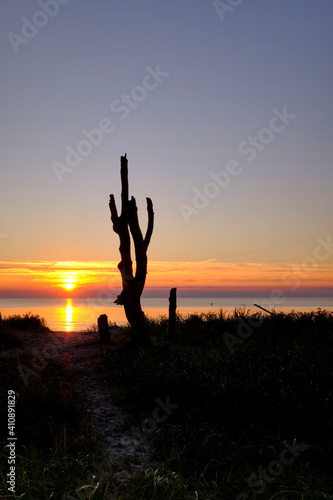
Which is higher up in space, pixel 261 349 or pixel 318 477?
pixel 261 349

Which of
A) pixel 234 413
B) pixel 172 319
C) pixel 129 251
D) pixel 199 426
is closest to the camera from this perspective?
pixel 199 426

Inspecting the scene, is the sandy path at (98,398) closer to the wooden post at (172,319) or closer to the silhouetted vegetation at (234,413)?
the silhouetted vegetation at (234,413)

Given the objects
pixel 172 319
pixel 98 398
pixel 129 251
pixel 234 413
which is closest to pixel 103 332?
pixel 172 319

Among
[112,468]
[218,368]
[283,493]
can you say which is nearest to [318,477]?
[283,493]

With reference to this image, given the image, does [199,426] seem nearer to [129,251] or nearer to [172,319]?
[172,319]

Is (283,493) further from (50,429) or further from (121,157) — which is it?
(121,157)

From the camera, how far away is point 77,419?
28.7 feet

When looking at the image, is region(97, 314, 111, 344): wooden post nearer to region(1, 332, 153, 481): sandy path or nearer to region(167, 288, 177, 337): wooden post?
region(1, 332, 153, 481): sandy path

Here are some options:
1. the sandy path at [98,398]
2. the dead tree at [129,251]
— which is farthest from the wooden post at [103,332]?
the dead tree at [129,251]

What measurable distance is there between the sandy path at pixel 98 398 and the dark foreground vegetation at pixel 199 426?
217 mm

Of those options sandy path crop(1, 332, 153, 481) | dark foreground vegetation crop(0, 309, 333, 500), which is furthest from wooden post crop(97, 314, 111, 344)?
dark foreground vegetation crop(0, 309, 333, 500)

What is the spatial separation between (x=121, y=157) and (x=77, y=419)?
10.6m

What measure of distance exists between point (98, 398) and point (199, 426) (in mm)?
3195

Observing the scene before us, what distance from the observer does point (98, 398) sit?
10523 mm
